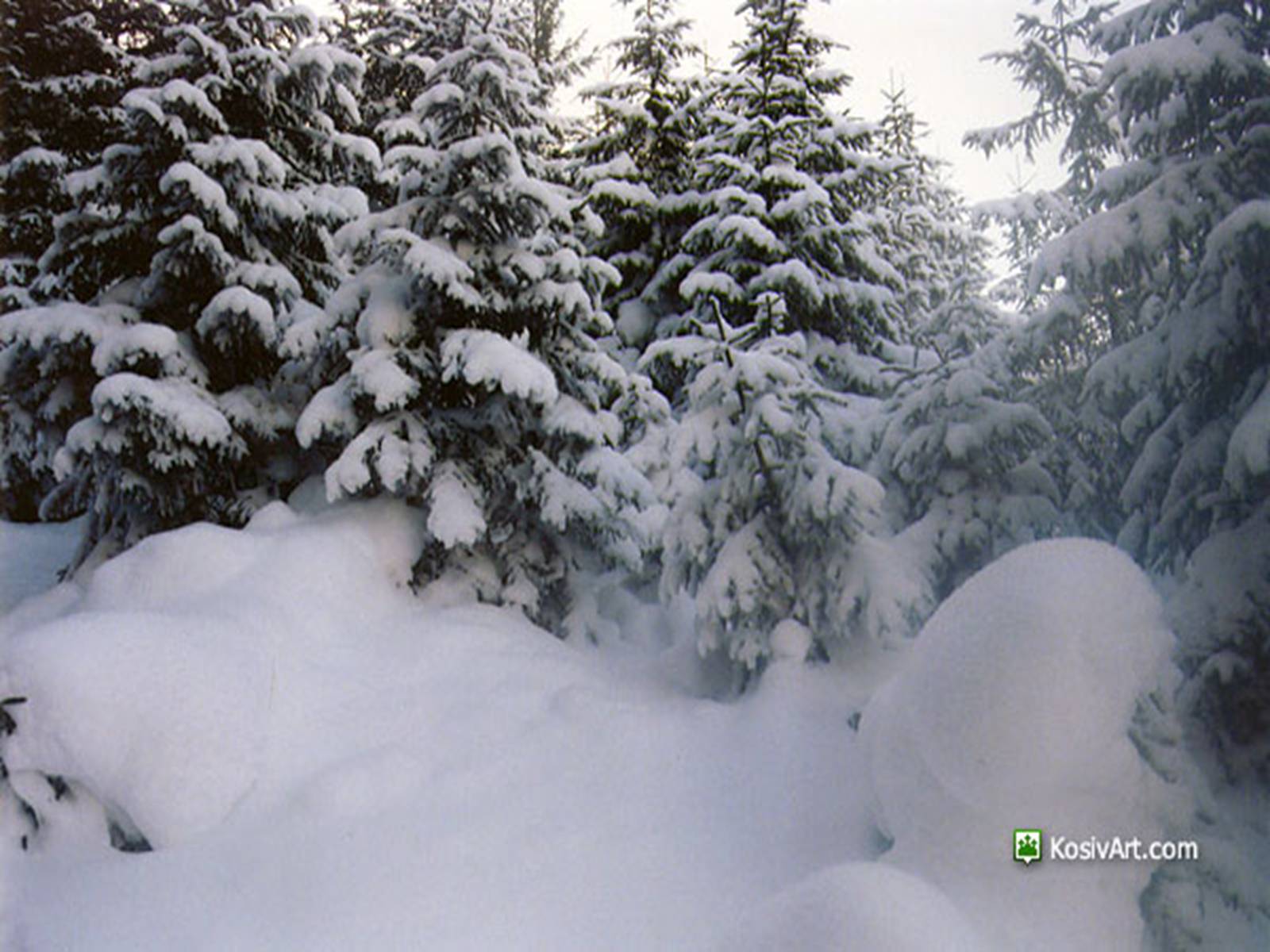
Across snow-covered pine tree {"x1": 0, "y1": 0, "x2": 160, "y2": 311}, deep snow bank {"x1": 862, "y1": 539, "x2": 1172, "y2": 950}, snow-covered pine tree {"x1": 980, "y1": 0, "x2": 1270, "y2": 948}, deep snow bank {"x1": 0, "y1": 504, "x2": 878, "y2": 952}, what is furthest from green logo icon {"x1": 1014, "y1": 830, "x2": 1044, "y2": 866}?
snow-covered pine tree {"x1": 0, "y1": 0, "x2": 160, "y2": 311}

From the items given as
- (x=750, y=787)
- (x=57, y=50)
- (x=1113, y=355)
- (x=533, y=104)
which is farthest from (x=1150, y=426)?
(x=57, y=50)

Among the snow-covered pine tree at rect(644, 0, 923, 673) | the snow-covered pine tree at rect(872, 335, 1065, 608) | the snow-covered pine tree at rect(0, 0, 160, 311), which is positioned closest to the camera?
the snow-covered pine tree at rect(644, 0, 923, 673)

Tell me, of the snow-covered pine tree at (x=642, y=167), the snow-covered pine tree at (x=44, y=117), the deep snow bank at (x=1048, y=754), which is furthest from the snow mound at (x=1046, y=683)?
the snow-covered pine tree at (x=44, y=117)

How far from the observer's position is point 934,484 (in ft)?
28.7

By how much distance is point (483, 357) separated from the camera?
834 cm

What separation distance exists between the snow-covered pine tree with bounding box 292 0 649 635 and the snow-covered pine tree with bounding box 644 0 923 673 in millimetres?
1341

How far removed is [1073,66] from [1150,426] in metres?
7.15

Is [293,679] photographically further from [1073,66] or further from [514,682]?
[1073,66]

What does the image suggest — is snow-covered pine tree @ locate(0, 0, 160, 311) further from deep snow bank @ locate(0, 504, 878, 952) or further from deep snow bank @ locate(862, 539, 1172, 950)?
deep snow bank @ locate(862, 539, 1172, 950)

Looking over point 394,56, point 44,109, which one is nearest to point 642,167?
point 394,56

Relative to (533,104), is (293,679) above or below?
below

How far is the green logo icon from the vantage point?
4.32 meters

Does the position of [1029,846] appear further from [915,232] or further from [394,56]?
[915,232]

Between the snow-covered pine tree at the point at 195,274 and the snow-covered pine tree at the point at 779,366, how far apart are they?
5.27 metres
